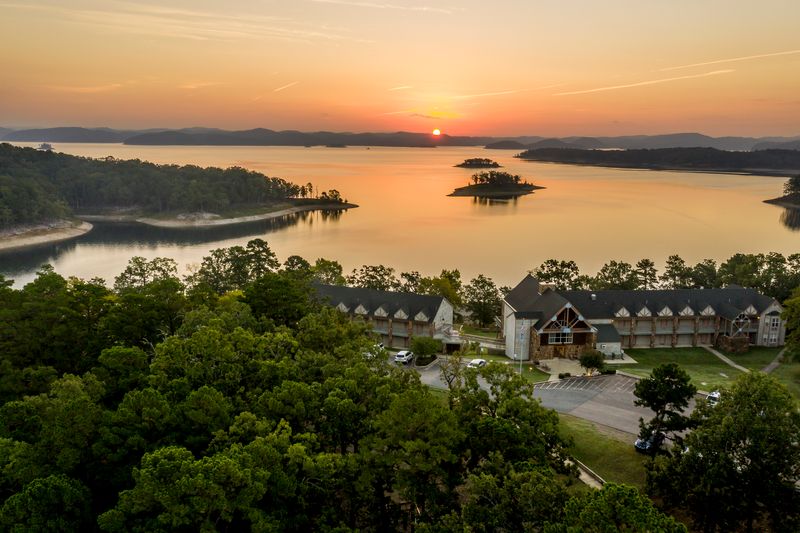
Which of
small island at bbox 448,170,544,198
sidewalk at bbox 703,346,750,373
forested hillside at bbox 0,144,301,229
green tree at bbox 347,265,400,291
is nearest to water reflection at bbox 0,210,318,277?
forested hillside at bbox 0,144,301,229

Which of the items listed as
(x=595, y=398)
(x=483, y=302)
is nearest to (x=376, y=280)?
(x=483, y=302)

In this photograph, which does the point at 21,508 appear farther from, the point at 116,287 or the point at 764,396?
the point at 116,287

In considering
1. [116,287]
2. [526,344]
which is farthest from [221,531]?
[116,287]

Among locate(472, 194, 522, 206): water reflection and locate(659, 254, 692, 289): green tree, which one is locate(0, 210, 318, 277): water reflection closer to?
locate(472, 194, 522, 206): water reflection

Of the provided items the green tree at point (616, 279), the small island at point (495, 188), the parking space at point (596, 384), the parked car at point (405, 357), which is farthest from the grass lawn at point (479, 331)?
the small island at point (495, 188)

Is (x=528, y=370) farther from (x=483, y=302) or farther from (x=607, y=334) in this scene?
(x=483, y=302)

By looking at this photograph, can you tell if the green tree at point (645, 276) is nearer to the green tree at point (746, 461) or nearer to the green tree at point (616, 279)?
the green tree at point (616, 279)
